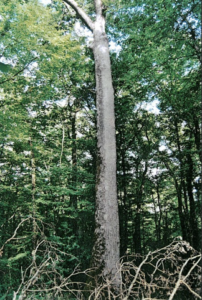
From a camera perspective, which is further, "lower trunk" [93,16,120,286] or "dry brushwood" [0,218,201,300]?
"lower trunk" [93,16,120,286]

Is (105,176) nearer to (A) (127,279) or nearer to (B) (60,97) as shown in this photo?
(A) (127,279)

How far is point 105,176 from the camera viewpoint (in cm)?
420

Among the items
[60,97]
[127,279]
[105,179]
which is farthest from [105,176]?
[60,97]

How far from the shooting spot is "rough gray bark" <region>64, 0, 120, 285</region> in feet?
12.1

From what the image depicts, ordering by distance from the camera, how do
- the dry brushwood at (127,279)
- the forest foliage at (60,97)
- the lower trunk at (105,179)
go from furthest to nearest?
1. the forest foliage at (60,97)
2. the lower trunk at (105,179)
3. the dry brushwood at (127,279)

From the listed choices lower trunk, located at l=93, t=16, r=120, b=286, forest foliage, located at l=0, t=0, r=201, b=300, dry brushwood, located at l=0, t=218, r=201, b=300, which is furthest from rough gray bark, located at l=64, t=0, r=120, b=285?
forest foliage, located at l=0, t=0, r=201, b=300

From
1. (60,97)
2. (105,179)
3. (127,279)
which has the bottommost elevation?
(127,279)

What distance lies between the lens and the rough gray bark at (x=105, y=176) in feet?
12.1

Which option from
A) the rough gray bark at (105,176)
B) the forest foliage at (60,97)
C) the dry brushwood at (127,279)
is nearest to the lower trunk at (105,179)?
the rough gray bark at (105,176)

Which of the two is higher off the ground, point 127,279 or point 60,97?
point 60,97

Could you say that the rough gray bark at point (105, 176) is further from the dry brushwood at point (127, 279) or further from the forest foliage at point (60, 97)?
the forest foliage at point (60, 97)

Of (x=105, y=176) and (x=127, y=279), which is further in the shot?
(x=105, y=176)

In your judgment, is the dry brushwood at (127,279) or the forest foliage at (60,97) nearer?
the dry brushwood at (127,279)

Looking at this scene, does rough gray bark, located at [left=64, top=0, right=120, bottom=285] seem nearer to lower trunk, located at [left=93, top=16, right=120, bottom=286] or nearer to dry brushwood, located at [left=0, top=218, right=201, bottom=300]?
lower trunk, located at [left=93, top=16, right=120, bottom=286]
